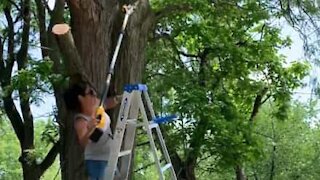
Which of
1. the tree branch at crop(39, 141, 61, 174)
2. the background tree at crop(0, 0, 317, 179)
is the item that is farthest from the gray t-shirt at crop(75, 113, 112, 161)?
the tree branch at crop(39, 141, 61, 174)

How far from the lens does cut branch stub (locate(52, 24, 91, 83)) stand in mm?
3910

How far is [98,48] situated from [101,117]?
1.14m

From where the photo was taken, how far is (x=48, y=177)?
581 inches

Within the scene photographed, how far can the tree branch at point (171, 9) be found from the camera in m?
5.37

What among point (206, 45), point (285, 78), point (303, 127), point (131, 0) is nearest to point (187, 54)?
point (206, 45)

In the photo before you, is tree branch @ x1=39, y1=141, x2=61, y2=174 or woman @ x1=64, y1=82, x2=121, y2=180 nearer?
woman @ x1=64, y1=82, x2=121, y2=180

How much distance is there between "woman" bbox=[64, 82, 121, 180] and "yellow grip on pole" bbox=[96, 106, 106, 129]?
0.03 metres

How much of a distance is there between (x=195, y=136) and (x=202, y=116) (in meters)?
0.41

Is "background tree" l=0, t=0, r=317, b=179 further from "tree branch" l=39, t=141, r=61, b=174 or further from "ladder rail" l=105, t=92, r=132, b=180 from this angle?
"ladder rail" l=105, t=92, r=132, b=180

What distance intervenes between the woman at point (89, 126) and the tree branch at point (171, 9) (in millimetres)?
1565

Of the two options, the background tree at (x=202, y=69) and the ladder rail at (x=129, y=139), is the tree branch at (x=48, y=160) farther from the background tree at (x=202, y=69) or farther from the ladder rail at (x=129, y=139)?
the ladder rail at (x=129, y=139)

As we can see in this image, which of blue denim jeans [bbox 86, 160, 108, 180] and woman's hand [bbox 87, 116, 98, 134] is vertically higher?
woman's hand [bbox 87, 116, 98, 134]

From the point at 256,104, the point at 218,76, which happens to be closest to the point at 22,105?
the point at 218,76

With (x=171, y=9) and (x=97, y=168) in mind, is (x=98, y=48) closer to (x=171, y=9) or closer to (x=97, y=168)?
(x=97, y=168)
